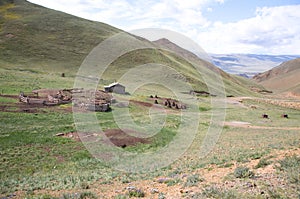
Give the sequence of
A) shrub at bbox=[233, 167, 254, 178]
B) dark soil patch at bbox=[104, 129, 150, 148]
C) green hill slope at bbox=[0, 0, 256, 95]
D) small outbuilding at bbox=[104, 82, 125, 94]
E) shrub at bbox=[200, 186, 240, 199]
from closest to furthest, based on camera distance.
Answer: shrub at bbox=[200, 186, 240, 199], shrub at bbox=[233, 167, 254, 178], dark soil patch at bbox=[104, 129, 150, 148], small outbuilding at bbox=[104, 82, 125, 94], green hill slope at bbox=[0, 0, 256, 95]

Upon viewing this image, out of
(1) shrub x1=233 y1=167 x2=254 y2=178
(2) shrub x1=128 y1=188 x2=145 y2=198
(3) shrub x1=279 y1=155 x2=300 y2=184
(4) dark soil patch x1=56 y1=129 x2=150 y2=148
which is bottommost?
(2) shrub x1=128 y1=188 x2=145 y2=198

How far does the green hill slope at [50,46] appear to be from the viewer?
223 ft

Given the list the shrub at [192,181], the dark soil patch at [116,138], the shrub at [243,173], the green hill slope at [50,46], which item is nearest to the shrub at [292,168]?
the shrub at [243,173]

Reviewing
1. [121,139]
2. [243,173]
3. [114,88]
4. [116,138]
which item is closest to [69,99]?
[114,88]

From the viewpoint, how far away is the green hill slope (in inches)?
2680

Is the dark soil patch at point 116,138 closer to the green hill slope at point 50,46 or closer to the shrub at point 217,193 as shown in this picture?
the shrub at point 217,193

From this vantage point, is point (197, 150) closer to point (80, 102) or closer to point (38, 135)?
point (38, 135)

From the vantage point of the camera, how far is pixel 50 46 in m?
84.2

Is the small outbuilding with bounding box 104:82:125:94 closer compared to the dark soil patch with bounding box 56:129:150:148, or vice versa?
the dark soil patch with bounding box 56:129:150:148

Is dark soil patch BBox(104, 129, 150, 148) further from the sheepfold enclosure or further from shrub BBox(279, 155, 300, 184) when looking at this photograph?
shrub BBox(279, 155, 300, 184)

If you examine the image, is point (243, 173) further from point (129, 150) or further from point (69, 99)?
point (69, 99)

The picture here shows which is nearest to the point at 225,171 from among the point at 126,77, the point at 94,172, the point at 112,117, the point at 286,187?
the point at 286,187

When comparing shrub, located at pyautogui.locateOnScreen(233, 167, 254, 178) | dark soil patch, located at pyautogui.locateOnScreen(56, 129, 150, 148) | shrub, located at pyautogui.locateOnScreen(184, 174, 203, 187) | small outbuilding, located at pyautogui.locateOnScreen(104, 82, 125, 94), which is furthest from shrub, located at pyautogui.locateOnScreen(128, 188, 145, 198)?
small outbuilding, located at pyautogui.locateOnScreen(104, 82, 125, 94)

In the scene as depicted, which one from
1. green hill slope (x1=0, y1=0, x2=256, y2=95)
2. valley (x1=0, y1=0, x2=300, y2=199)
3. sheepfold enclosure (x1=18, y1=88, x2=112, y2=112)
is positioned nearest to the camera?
valley (x1=0, y1=0, x2=300, y2=199)
